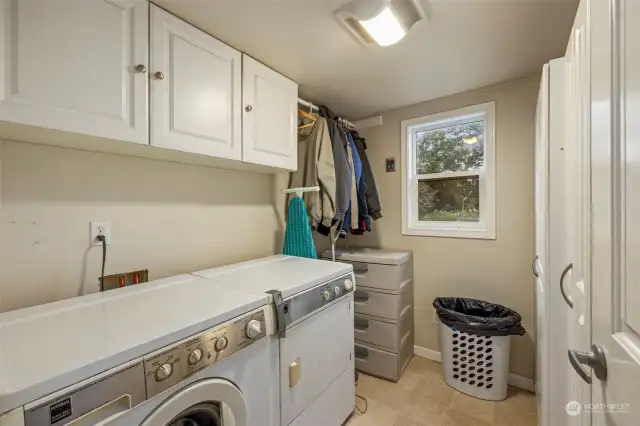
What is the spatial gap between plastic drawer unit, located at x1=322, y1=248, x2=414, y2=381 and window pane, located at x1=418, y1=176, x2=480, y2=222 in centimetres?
51

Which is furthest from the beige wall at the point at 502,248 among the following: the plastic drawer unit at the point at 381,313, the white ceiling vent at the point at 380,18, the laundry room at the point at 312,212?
the white ceiling vent at the point at 380,18

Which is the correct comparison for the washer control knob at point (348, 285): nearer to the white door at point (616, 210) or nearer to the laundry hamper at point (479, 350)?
the laundry hamper at point (479, 350)

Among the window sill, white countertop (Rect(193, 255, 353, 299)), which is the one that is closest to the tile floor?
white countertop (Rect(193, 255, 353, 299))

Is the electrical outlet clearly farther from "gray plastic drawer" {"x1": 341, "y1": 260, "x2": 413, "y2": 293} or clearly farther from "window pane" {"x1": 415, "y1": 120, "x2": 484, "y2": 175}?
"window pane" {"x1": 415, "y1": 120, "x2": 484, "y2": 175}

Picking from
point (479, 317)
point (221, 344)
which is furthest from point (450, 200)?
point (221, 344)

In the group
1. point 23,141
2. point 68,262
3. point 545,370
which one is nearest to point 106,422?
point 68,262

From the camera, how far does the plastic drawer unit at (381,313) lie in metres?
2.04

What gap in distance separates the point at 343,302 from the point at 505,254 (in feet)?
4.47

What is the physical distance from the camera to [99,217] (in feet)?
4.17

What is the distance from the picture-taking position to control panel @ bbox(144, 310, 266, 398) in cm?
73

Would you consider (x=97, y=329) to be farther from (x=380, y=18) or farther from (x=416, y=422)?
(x=416, y=422)

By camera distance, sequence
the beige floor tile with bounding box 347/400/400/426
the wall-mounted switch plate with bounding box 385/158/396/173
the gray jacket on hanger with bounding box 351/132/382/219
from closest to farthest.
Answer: the beige floor tile with bounding box 347/400/400/426 → the gray jacket on hanger with bounding box 351/132/382/219 → the wall-mounted switch plate with bounding box 385/158/396/173

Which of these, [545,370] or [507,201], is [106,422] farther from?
[507,201]

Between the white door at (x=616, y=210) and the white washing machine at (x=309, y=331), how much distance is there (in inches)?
36.7
